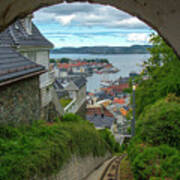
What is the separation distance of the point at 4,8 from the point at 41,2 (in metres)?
0.29

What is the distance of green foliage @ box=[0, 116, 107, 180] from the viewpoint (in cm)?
515

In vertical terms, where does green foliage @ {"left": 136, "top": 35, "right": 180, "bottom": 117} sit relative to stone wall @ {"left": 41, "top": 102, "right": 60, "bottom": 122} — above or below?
above

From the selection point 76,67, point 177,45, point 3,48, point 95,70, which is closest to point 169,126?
point 177,45

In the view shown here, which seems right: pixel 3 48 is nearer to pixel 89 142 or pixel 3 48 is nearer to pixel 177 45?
pixel 89 142

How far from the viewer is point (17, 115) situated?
27.6 feet

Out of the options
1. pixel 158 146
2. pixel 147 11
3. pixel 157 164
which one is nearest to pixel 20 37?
pixel 158 146

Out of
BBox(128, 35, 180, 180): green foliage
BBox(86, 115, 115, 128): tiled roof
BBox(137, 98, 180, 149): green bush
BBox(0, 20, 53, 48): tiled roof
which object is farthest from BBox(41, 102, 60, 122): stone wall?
BBox(86, 115, 115, 128): tiled roof

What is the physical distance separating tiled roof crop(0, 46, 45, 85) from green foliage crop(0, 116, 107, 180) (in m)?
1.55

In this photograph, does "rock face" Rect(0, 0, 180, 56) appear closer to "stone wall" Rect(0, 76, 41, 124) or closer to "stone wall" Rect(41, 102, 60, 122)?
"stone wall" Rect(0, 76, 41, 124)

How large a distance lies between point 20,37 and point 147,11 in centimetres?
1072

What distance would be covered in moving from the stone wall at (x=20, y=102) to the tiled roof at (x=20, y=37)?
202cm

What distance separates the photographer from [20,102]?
8.66m

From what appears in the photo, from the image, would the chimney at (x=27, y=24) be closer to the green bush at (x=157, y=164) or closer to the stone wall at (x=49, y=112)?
the stone wall at (x=49, y=112)

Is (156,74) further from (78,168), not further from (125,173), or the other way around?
(78,168)
